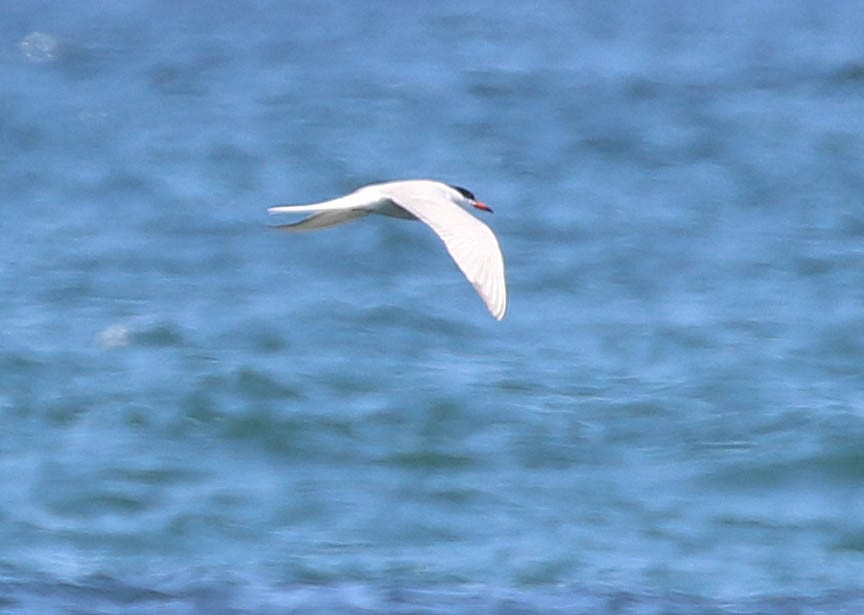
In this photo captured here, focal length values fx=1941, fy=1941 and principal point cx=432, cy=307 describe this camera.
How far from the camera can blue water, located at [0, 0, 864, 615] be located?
8.72 m

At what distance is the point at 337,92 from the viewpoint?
19719 millimetres

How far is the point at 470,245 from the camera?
19.7 feet

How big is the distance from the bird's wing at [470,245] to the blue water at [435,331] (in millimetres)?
2121

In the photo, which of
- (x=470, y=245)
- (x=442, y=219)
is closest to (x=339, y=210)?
(x=442, y=219)

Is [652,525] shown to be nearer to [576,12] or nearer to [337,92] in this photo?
[337,92]

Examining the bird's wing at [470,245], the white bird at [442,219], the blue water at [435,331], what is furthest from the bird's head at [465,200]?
the blue water at [435,331]

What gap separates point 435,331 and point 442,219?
598 cm

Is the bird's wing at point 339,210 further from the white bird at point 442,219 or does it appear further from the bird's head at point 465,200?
the bird's head at point 465,200

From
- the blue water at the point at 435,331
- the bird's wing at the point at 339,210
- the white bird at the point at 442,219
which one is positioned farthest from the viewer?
the blue water at the point at 435,331

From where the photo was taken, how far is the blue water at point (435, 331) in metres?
8.72

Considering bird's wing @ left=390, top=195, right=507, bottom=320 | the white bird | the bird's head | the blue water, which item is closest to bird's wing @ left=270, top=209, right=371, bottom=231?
the white bird

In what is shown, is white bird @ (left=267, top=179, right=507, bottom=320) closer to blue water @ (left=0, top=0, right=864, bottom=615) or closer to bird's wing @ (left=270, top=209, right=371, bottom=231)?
bird's wing @ (left=270, top=209, right=371, bottom=231)

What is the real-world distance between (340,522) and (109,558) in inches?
45.8

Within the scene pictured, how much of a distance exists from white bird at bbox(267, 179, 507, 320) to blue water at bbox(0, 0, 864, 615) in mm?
1955
